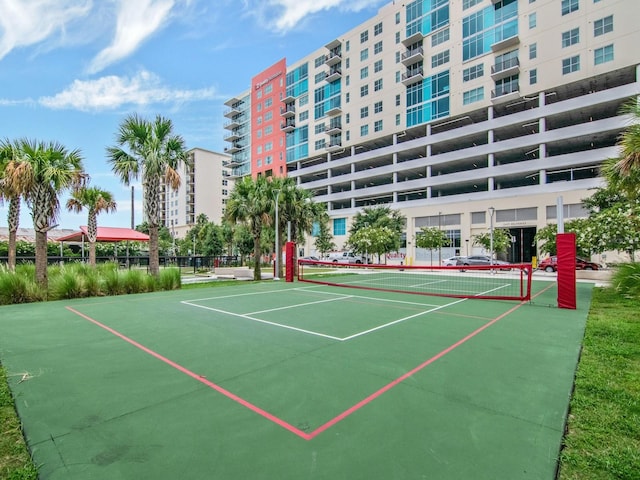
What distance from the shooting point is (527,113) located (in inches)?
1654

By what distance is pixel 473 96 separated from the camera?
46781mm

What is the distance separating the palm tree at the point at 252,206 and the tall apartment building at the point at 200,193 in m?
78.1

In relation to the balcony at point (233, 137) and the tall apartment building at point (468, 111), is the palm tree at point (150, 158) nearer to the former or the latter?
the tall apartment building at point (468, 111)

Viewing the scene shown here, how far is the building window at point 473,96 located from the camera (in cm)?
4618

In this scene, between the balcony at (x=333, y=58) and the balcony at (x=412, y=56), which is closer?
the balcony at (x=412, y=56)

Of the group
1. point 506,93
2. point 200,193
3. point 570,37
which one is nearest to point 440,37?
point 506,93

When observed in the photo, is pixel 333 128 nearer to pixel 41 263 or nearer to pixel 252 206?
pixel 252 206

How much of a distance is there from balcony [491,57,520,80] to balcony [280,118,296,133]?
38.6 metres

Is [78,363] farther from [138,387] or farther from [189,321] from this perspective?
[189,321]

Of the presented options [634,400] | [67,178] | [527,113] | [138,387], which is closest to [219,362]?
[138,387]

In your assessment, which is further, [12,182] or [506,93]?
[506,93]

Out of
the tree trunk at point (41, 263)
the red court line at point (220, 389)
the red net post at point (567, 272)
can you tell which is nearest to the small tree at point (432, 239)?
the red net post at point (567, 272)

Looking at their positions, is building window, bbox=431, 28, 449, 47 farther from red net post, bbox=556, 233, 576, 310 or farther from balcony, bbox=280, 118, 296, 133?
red net post, bbox=556, 233, 576, 310

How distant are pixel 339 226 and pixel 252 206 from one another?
40569 millimetres
